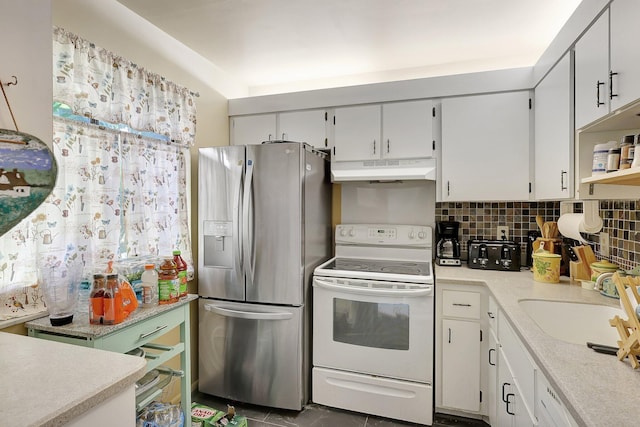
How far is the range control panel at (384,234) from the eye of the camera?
2.64 meters

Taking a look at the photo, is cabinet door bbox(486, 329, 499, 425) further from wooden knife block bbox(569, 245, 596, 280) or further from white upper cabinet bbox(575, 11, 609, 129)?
white upper cabinet bbox(575, 11, 609, 129)

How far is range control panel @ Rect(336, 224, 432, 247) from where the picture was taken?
264 centimetres

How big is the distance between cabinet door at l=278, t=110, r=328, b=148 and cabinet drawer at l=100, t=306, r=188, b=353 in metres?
1.58

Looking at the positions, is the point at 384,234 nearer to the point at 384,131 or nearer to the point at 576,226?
the point at 384,131

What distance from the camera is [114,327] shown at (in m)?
1.42

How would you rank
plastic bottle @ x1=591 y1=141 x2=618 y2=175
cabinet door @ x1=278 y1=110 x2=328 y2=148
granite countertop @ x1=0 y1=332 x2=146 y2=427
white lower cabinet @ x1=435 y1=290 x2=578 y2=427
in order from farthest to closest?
cabinet door @ x1=278 y1=110 x2=328 y2=148, white lower cabinet @ x1=435 y1=290 x2=578 y2=427, plastic bottle @ x1=591 y1=141 x2=618 y2=175, granite countertop @ x1=0 y1=332 x2=146 y2=427

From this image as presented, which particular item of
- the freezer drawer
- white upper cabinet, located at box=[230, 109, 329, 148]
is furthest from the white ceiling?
the freezer drawer

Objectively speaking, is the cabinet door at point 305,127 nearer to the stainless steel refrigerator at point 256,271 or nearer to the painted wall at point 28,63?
the stainless steel refrigerator at point 256,271

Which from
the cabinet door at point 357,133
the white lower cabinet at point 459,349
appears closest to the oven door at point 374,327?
the white lower cabinet at point 459,349

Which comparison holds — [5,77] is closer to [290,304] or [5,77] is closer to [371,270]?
[290,304]

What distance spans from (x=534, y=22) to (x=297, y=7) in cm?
145

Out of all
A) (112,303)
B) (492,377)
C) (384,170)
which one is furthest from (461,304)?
(112,303)

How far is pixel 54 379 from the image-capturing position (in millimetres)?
892

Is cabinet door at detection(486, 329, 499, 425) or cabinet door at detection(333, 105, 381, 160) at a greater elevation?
cabinet door at detection(333, 105, 381, 160)
